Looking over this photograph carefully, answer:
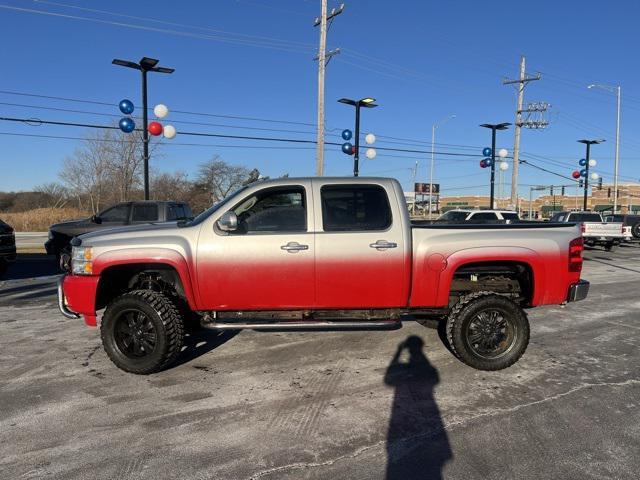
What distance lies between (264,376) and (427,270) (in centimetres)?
202

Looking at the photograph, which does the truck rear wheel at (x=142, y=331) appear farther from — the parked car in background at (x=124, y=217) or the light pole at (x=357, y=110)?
the light pole at (x=357, y=110)

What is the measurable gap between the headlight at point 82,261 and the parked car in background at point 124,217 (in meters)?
6.95

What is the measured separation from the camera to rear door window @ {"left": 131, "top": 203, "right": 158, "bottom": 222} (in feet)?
39.6

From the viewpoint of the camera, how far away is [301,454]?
3348 millimetres

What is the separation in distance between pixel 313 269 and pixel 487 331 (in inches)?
79.7

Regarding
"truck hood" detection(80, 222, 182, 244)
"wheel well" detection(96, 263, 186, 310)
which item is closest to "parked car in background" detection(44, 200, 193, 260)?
"wheel well" detection(96, 263, 186, 310)

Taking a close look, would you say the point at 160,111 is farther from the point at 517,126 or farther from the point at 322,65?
the point at 517,126

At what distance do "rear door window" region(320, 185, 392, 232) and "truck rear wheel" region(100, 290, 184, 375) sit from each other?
188cm

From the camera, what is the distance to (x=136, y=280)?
5.29m

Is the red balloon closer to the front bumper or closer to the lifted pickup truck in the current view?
the lifted pickup truck

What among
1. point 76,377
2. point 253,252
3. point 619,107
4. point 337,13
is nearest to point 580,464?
point 253,252

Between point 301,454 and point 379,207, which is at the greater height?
point 379,207

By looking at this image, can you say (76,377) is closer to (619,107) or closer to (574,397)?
(574,397)

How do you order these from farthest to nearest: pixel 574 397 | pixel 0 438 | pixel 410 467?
pixel 574 397 < pixel 0 438 < pixel 410 467
